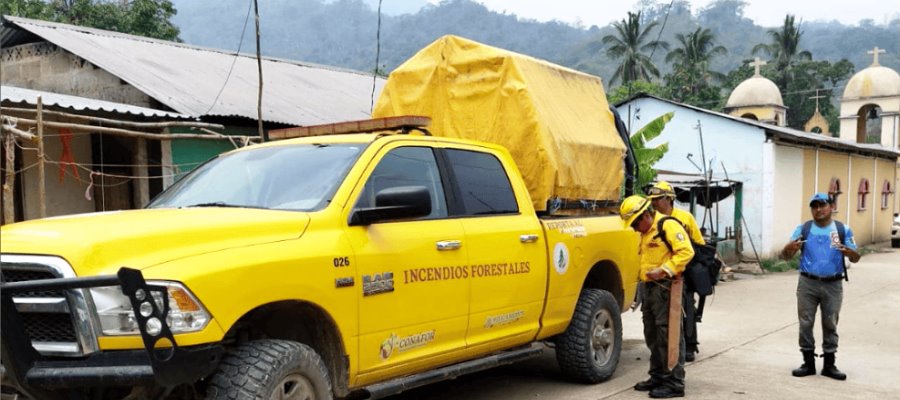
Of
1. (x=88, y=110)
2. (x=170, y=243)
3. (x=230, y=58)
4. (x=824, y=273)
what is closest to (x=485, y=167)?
(x=170, y=243)

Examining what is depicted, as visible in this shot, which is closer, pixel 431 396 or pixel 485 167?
pixel 485 167

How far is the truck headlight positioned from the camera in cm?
335

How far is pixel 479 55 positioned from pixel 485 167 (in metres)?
1.42

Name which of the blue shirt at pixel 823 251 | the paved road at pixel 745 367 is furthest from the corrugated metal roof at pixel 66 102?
the blue shirt at pixel 823 251

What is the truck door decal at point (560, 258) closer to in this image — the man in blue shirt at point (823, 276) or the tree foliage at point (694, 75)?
the man in blue shirt at point (823, 276)

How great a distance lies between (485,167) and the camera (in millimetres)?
5816

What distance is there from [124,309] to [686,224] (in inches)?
217

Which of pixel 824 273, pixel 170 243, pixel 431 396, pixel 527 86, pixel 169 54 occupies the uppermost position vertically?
pixel 169 54

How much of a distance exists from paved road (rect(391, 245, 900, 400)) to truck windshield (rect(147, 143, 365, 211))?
2.35 meters

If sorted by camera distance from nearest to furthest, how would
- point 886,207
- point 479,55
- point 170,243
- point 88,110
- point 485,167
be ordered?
1. point 170,243
2. point 485,167
3. point 479,55
4. point 88,110
5. point 886,207

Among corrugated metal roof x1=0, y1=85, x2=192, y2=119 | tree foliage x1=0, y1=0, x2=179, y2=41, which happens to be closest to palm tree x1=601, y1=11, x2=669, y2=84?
tree foliage x1=0, y1=0, x2=179, y2=41

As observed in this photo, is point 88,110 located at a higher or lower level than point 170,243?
higher

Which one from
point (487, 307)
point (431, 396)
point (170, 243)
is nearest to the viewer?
point (170, 243)

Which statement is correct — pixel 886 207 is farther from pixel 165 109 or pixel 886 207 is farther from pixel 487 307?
pixel 487 307
